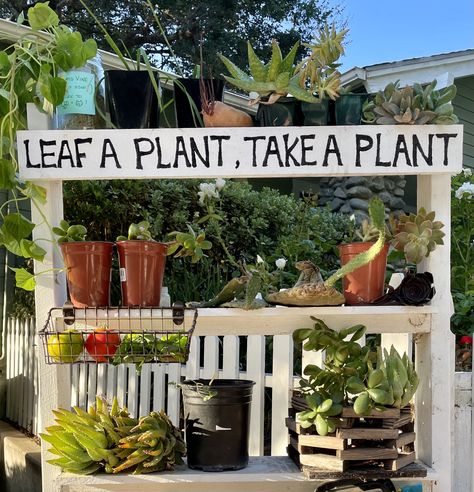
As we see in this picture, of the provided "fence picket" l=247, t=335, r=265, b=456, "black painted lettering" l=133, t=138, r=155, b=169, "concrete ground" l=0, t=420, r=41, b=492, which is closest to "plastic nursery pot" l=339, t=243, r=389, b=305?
"black painted lettering" l=133, t=138, r=155, b=169

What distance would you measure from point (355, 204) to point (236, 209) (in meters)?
2.54

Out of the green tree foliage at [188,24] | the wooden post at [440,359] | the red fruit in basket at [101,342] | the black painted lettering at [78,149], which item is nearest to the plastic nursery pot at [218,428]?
the red fruit in basket at [101,342]

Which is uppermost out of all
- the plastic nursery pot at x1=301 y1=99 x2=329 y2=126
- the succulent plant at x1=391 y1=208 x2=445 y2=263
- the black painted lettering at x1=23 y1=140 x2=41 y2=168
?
the plastic nursery pot at x1=301 y1=99 x2=329 y2=126

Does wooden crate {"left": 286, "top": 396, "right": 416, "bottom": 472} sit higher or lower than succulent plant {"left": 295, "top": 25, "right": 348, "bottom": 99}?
lower

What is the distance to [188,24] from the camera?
14281mm

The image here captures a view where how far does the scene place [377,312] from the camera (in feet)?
7.01

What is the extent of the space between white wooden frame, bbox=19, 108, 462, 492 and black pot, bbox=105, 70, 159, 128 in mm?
90

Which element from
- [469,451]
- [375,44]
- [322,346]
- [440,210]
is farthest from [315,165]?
[375,44]

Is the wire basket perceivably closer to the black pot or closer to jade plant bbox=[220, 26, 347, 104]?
the black pot

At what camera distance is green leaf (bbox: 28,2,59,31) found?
211 centimetres

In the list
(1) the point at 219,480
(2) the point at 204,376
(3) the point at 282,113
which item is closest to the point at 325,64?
(3) the point at 282,113

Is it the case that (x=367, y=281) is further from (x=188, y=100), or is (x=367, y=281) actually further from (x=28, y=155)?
(x=28, y=155)

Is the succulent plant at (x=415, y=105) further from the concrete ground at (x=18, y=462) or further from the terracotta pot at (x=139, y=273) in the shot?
the concrete ground at (x=18, y=462)

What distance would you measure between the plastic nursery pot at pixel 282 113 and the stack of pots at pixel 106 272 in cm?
51
